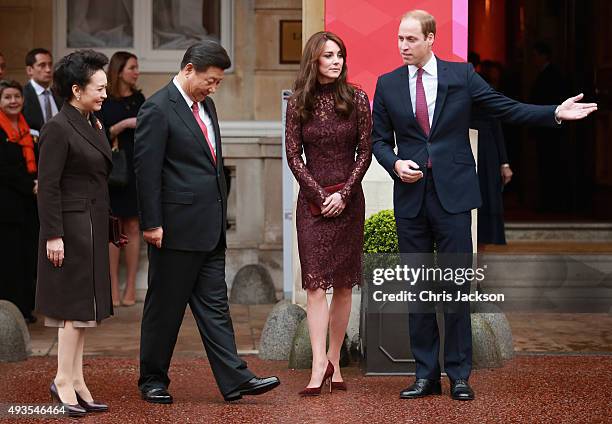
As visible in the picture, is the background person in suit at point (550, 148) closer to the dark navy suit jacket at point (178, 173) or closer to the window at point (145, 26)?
the window at point (145, 26)

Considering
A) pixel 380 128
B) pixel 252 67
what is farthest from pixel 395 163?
pixel 252 67

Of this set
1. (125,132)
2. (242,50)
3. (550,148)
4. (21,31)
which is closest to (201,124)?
(125,132)

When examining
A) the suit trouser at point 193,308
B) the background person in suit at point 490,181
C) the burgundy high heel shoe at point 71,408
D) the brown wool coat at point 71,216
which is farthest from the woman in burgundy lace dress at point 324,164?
the background person in suit at point 490,181

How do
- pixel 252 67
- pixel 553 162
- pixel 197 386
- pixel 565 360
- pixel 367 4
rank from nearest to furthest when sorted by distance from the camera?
pixel 197 386 < pixel 565 360 < pixel 367 4 < pixel 252 67 < pixel 553 162

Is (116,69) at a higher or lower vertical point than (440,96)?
higher

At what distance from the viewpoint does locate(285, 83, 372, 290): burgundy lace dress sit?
27.1ft

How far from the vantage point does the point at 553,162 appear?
1565 cm

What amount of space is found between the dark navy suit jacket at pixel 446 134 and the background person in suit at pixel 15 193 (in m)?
3.86

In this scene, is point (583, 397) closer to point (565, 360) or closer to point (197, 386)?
point (565, 360)

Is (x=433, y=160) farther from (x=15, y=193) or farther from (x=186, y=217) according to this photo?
(x=15, y=193)

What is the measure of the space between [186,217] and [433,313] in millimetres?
1533

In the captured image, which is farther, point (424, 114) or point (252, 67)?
point (252, 67)

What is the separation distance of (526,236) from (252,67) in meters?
2.97

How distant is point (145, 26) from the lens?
13156 mm
